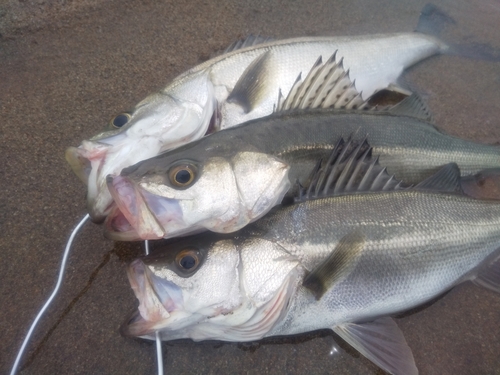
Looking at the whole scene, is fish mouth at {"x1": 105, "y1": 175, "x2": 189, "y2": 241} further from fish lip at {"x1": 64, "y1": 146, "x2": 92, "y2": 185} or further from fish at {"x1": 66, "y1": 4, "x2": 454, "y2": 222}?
fish lip at {"x1": 64, "y1": 146, "x2": 92, "y2": 185}

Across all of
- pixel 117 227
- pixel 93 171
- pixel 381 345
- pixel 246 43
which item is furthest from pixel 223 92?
pixel 381 345

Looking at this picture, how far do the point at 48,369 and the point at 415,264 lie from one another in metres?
1.92

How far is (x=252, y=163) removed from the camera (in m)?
1.77

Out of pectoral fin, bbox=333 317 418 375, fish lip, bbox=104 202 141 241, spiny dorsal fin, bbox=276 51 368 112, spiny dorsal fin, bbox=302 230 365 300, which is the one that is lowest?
pectoral fin, bbox=333 317 418 375

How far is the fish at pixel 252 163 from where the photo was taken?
5.33 ft

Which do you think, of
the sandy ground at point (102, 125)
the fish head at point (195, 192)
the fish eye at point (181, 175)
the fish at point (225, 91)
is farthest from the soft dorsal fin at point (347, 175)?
the sandy ground at point (102, 125)

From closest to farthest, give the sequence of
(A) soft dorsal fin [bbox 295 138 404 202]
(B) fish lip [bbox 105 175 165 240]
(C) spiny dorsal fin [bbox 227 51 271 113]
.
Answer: (B) fish lip [bbox 105 175 165 240] → (A) soft dorsal fin [bbox 295 138 404 202] → (C) spiny dorsal fin [bbox 227 51 271 113]

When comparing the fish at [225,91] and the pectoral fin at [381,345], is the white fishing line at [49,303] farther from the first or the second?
the pectoral fin at [381,345]

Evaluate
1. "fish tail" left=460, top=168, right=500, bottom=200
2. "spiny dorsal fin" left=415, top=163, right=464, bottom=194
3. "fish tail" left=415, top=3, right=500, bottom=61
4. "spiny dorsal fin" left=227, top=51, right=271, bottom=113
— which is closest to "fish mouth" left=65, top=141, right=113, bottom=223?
"spiny dorsal fin" left=227, top=51, right=271, bottom=113

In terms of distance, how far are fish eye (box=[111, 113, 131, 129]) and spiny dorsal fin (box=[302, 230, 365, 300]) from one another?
1332 mm

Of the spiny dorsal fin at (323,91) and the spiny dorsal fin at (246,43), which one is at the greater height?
the spiny dorsal fin at (246,43)

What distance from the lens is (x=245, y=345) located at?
1.98 metres

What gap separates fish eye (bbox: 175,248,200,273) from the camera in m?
1.65

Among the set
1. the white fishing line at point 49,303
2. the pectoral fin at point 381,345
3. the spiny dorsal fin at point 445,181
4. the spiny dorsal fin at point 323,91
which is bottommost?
the pectoral fin at point 381,345
